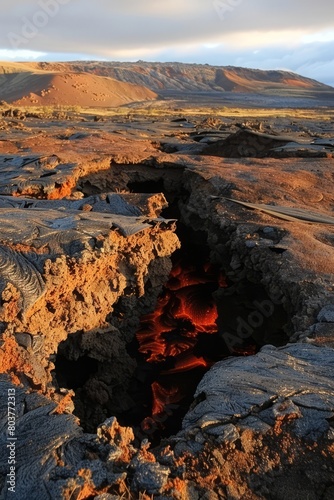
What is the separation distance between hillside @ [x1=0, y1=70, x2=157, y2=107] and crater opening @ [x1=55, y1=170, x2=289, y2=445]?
39819 mm

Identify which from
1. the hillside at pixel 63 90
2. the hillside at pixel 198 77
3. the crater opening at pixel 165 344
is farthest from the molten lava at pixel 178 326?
the hillside at pixel 198 77

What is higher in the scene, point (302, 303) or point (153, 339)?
point (302, 303)

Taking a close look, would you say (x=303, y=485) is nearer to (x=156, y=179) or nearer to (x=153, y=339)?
(x=153, y=339)

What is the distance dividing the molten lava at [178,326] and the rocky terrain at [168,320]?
7cm

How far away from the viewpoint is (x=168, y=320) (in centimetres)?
800

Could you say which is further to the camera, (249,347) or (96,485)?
(249,347)

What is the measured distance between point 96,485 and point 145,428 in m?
3.04

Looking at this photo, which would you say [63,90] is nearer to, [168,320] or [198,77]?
[168,320]

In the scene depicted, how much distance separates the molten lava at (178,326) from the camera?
20.9 feet

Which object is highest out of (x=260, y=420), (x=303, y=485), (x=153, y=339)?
(x=260, y=420)

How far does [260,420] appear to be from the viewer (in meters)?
3.19

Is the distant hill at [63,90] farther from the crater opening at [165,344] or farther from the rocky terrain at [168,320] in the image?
the crater opening at [165,344]

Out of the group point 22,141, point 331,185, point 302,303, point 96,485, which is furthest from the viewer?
point 22,141

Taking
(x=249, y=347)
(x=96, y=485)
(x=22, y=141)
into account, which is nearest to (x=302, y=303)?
(x=249, y=347)
